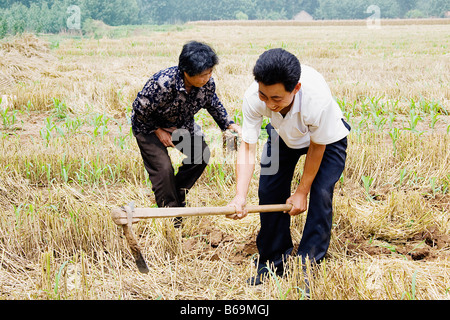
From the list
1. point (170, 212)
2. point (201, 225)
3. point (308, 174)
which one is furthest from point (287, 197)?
point (201, 225)

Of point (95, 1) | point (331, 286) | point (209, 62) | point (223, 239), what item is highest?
point (95, 1)

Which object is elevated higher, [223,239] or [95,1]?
[95,1]

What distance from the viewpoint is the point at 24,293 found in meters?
2.41

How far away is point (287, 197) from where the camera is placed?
2.83 m

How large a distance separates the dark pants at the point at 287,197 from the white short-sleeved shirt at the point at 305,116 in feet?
0.45

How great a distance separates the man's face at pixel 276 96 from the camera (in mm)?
2152

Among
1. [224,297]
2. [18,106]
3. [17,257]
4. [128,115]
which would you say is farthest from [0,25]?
[224,297]

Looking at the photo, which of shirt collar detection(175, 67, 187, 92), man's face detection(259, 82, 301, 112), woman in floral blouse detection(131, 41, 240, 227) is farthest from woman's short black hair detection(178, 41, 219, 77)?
man's face detection(259, 82, 301, 112)

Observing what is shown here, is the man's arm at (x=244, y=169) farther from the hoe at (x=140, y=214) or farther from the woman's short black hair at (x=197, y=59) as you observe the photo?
the woman's short black hair at (x=197, y=59)

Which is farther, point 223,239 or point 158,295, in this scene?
point 223,239

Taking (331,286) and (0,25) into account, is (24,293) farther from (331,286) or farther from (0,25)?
(0,25)

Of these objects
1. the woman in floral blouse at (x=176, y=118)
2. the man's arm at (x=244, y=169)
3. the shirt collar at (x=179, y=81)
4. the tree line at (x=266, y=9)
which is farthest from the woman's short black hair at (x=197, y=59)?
the tree line at (x=266, y=9)

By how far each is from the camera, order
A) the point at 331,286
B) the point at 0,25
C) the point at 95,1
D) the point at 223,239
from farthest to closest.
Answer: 1. the point at 95,1
2. the point at 0,25
3. the point at 223,239
4. the point at 331,286
